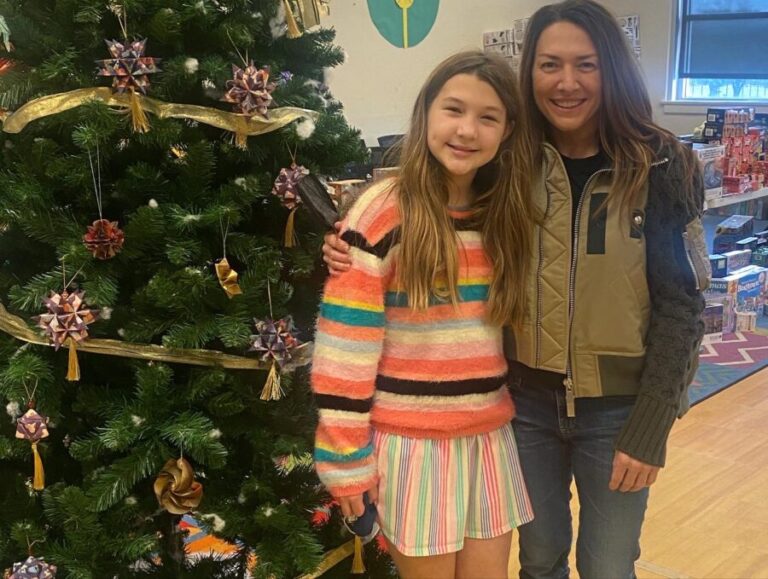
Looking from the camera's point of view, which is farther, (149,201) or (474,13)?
(474,13)

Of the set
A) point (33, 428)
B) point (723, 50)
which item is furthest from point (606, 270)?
point (723, 50)

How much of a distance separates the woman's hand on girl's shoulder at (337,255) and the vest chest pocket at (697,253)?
57cm

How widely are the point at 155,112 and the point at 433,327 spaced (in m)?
0.56

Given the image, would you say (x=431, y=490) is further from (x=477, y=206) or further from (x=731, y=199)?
(x=731, y=199)

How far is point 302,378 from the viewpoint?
148 cm

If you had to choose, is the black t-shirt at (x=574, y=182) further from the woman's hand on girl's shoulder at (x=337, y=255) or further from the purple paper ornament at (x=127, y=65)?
the purple paper ornament at (x=127, y=65)

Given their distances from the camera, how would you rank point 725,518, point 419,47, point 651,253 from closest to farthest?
point 651,253 < point 725,518 < point 419,47

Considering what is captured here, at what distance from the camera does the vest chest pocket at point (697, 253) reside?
133cm

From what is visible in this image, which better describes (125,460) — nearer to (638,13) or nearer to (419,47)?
(419,47)

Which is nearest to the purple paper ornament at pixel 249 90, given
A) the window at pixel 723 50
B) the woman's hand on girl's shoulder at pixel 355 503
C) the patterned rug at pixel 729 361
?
the woman's hand on girl's shoulder at pixel 355 503

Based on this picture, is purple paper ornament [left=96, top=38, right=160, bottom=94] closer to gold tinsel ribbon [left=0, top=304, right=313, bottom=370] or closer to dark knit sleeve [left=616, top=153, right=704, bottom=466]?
gold tinsel ribbon [left=0, top=304, right=313, bottom=370]

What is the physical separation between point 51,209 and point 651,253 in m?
0.98

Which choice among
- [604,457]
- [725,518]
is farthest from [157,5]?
[725,518]

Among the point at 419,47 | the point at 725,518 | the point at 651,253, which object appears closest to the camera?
the point at 651,253
